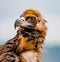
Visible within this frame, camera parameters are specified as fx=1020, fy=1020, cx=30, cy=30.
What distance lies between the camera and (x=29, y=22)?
1416cm

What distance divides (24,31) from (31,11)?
0.31 meters

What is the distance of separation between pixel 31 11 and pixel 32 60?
2.23ft

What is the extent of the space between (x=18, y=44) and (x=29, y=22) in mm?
383

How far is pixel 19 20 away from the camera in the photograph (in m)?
14.0

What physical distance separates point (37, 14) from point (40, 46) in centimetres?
45

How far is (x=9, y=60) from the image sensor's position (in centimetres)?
1395

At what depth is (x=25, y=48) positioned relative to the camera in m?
14.0

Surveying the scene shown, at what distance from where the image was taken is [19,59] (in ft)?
45.8

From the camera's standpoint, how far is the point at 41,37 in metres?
14.0

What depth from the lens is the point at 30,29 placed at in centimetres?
1406

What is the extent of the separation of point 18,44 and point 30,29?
275 millimetres

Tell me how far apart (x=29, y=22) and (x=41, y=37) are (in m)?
0.30

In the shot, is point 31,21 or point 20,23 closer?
point 20,23

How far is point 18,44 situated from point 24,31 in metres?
0.20
